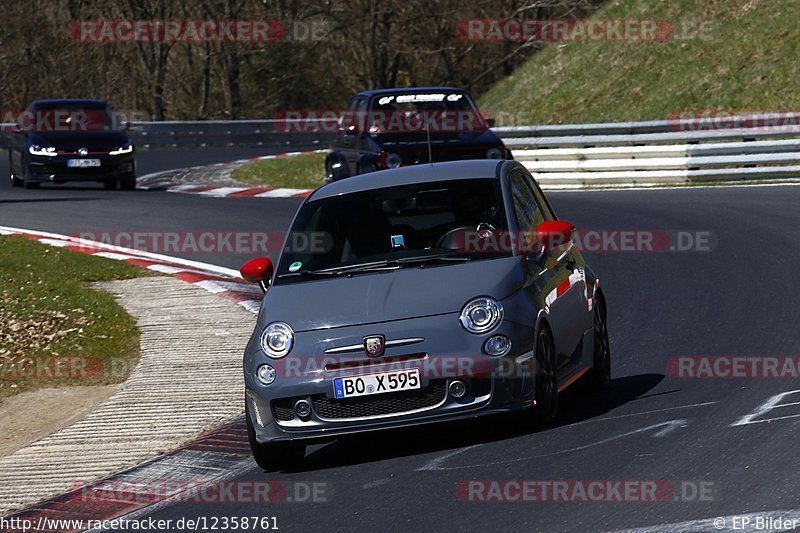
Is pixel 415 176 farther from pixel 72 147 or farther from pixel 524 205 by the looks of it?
pixel 72 147

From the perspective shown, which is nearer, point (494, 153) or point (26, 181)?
point (494, 153)

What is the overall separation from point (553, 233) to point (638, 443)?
159 cm

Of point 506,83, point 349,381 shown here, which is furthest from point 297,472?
point 506,83

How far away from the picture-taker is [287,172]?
1231 inches

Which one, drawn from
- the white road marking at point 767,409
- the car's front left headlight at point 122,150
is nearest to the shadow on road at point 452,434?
the white road marking at point 767,409

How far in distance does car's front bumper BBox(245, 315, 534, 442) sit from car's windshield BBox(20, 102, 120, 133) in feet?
67.3

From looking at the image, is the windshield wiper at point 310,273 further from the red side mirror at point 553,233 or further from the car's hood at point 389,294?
the red side mirror at point 553,233

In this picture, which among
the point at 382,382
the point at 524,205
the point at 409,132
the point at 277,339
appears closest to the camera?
the point at 382,382

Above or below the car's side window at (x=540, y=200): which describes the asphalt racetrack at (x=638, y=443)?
below

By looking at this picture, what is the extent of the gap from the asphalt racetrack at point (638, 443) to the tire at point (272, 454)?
0.32ft

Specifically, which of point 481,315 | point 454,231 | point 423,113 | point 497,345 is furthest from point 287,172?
point 497,345

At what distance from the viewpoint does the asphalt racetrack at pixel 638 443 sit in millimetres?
6438

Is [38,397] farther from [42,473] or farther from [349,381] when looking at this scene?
[349,381]

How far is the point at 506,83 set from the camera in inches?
1481
